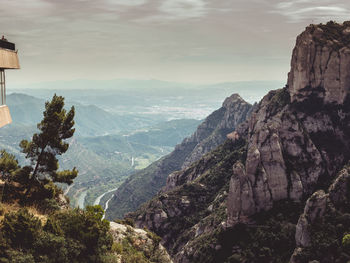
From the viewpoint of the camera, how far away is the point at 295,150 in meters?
84.9

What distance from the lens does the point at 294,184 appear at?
260 feet

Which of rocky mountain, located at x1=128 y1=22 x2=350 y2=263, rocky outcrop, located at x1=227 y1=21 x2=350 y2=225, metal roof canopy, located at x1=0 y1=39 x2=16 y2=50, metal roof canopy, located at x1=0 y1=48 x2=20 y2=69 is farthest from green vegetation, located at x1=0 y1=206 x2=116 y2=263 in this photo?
rocky outcrop, located at x1=227 y1=21 x2=350 y2=225

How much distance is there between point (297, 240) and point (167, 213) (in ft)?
202

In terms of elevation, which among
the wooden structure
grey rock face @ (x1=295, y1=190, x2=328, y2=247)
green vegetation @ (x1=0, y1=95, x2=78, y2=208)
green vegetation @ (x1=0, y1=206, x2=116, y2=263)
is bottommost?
grey rock face @ (x1=295, y1=190, x2=328, y2=247)

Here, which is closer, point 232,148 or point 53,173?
point 53,173

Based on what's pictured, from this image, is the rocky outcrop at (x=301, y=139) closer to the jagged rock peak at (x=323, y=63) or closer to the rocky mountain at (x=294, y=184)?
the jagged rock peak at (x=323, y=63)

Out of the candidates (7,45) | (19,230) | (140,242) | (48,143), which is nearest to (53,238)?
(19,230)

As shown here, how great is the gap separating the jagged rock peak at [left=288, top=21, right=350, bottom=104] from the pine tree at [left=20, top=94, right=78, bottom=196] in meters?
79.1

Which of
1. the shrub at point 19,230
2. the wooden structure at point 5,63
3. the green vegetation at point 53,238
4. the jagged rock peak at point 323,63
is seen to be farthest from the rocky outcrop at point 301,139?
the shrub at point 19,230

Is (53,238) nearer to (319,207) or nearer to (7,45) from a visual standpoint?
(7,45)

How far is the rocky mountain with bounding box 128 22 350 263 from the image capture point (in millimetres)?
60875

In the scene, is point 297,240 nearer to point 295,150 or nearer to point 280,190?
point 280,190

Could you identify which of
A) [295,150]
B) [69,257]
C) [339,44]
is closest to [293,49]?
[339,44]

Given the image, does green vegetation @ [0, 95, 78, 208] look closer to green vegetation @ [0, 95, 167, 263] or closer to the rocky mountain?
green vegetation @ [0, 95, 167, 263]
